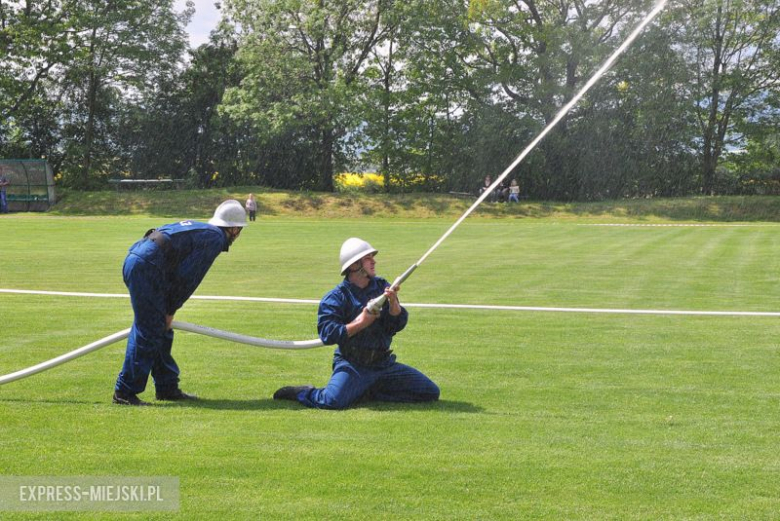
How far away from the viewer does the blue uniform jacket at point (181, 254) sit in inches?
323

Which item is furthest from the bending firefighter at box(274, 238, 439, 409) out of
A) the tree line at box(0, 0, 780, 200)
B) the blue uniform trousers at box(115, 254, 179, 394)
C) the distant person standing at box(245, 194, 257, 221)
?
the tree line at box(0, 0, 780, 200)

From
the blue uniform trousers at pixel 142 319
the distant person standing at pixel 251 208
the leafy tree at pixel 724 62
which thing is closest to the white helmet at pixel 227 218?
the blue uniform trousers at pixel 142 319

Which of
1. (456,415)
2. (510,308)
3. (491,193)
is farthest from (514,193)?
(456,415)

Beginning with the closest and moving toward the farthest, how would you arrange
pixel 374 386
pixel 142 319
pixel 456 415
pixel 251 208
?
pixel 456 415, pixel 142 319, pixel 374 386, pixel 251 208

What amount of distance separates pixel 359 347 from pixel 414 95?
55268 mm

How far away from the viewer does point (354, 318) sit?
836 centimetres

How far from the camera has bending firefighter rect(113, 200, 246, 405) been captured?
8.14 m

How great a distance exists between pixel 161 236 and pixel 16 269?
1336cm

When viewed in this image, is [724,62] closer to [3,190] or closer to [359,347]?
[3,190]

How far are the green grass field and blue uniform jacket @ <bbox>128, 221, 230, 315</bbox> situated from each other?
0.96m

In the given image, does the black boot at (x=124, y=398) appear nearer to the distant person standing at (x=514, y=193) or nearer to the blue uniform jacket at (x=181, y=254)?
the blue uniform jacket at (x=181, y=254)

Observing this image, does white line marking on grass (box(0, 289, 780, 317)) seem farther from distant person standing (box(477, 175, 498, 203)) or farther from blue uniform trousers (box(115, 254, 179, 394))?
distant person standing (box(477, 175, 498, 203))

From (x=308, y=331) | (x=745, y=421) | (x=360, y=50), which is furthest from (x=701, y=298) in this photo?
(x=360, y=50)

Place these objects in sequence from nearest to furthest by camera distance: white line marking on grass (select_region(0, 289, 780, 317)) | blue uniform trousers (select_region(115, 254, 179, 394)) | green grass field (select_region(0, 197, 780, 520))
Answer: green grass field (select_region(0, 197, 780, 520)) → blue uniform trousers (select_region(115, 254, 179, 394)) → white line marking on grass (select_region(0, 289, 780, 317))
